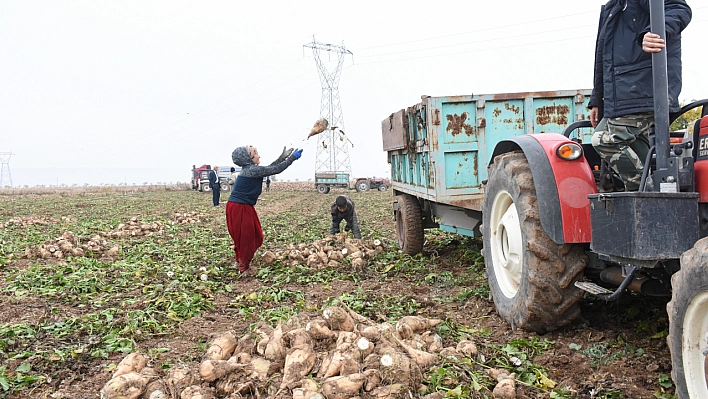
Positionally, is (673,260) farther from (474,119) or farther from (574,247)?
(474,119)

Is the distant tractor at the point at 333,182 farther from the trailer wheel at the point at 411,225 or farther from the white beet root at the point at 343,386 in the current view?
the white beet root at the point at 343,386

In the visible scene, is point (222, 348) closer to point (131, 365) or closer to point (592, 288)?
point (131, 365)

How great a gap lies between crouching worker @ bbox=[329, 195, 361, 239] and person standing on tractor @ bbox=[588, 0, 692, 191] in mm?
7053

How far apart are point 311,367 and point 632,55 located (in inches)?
103

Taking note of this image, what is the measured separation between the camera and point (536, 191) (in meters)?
3.60

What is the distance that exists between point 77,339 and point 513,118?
17.2ft

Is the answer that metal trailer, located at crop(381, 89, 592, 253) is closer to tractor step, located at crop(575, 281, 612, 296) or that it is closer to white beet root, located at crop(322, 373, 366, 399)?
tractor step, located at crop(575, 281, 612, 296)

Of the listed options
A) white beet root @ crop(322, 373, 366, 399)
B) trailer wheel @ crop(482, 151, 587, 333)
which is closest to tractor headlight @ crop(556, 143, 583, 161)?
trailer wheel @ crop(482, 151, 587, 333)

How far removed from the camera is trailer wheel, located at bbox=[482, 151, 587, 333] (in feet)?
11.6

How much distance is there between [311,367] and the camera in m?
3.18

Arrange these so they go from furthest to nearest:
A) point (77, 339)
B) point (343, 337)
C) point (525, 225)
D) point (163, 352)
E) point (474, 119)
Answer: point (474, 119)
point (77, 339)
point (163, 352)
point (525, 225)
point (343, 337)

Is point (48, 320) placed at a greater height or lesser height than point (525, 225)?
lesser

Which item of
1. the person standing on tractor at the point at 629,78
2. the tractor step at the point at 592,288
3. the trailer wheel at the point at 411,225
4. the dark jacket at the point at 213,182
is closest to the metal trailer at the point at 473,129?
the trailer wheel at the point at 411,225

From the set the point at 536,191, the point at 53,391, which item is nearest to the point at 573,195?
the point at 536,191
